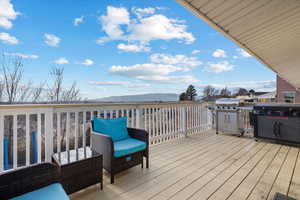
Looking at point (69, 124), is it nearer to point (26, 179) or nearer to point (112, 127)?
point (112, 127)

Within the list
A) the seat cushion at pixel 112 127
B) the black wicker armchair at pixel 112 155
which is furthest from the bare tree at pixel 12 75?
the black wicker armchair at pixel 112 155

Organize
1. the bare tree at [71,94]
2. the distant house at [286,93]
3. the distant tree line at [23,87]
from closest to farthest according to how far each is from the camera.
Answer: the distant tree line at [23,87] < the bare tree at [71,94] < the distant house at [286,93]

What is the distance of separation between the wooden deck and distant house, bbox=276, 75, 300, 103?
46.4 feet

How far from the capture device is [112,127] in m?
2.42

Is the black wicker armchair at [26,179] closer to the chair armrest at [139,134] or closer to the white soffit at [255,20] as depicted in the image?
the chair armrest at [139,134]

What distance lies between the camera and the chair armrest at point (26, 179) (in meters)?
1.04

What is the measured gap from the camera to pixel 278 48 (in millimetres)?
3719

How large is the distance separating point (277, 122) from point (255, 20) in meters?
2.62

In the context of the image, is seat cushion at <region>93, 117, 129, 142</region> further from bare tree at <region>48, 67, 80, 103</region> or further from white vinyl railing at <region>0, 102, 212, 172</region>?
bare tree at <region>48, 67, 80, 103</region>

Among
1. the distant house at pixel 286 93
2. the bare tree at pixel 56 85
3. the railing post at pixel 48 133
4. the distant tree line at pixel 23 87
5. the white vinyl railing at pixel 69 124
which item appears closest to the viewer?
the white vinyl railing at pixel 69 124

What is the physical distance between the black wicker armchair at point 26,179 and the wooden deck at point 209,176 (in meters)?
0.65

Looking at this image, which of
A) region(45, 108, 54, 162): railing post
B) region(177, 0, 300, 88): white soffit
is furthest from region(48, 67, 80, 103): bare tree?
region(177, 0, 300, 88): white soffit

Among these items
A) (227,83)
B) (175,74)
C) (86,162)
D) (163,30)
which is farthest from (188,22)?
(227,83)

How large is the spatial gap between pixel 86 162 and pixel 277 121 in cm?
432
